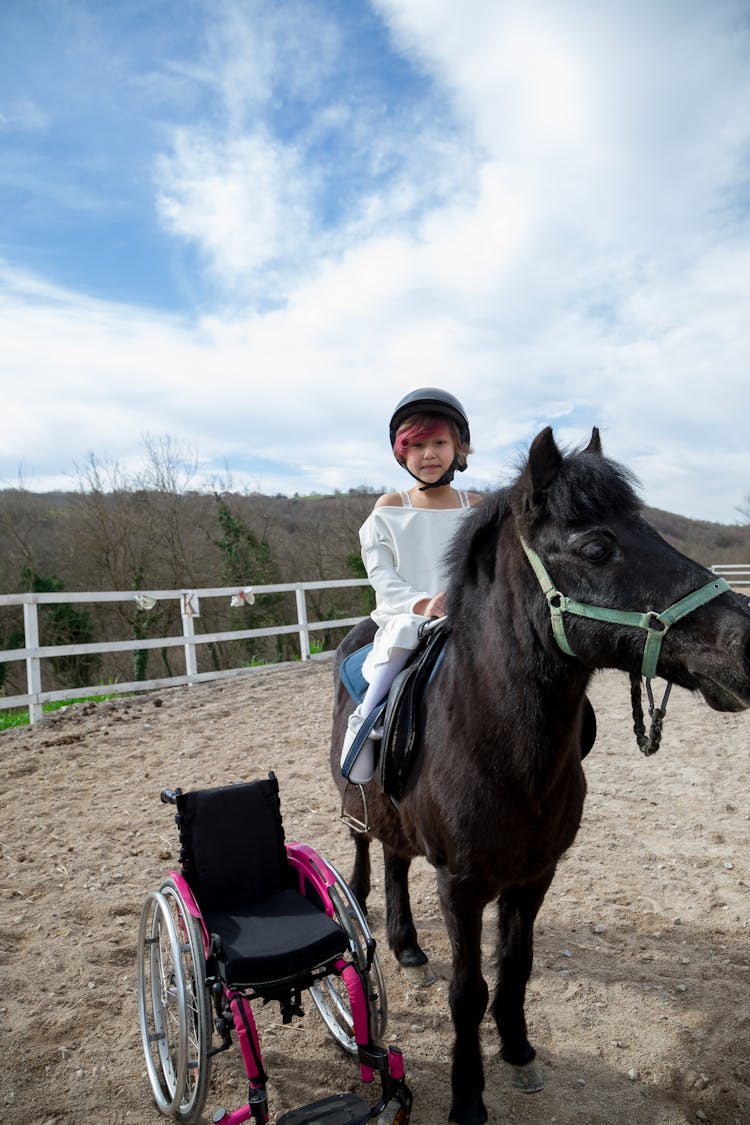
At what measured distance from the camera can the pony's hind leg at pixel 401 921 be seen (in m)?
3.22

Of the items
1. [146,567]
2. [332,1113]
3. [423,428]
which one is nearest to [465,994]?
[332,1113]

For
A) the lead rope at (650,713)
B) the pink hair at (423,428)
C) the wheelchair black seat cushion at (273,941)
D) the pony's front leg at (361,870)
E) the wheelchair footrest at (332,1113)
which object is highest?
the pink hair at (423,428)

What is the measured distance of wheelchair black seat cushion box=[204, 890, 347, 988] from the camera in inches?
83.5

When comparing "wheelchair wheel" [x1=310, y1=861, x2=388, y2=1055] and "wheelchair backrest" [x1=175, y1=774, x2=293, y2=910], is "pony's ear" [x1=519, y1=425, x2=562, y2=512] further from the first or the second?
"wheelchair backrest" [x1=175, y1=774, x2=293, y2=910]

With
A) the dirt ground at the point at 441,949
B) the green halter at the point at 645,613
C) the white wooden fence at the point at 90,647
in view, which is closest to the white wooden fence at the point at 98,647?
the white wooden fence at the point at 90,647

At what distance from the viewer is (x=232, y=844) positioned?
106 inches

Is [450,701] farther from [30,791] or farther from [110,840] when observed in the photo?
[30,791]

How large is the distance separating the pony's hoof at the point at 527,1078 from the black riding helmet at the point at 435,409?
89.9 inches

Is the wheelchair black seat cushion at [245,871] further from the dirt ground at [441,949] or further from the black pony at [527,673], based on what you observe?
the dirt ground at [441,949]

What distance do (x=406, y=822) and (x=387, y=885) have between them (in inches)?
41.0

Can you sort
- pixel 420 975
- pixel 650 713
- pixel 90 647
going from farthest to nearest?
pixel 90 647, pixel 420 975, pixel 650 713

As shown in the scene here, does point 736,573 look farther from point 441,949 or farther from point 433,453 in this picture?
point 433,453

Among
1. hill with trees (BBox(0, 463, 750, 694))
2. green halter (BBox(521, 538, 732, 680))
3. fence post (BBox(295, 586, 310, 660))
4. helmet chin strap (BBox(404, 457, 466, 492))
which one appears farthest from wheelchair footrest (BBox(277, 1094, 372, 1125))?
hill with trees (BBox(0, 463, 750, 694))

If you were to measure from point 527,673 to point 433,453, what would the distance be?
3.78 ft
